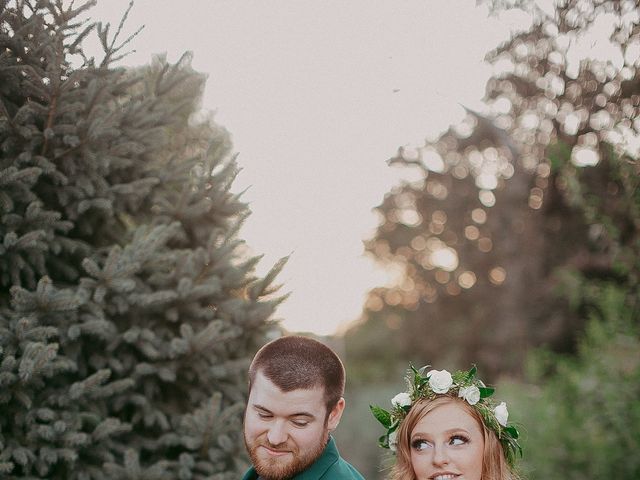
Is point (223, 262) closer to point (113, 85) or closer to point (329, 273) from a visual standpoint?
point (113, 85)

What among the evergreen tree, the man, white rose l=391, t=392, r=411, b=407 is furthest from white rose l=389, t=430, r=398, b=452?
the evergreen tree

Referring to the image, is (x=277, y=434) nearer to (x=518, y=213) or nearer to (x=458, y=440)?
(x=458, y=440)

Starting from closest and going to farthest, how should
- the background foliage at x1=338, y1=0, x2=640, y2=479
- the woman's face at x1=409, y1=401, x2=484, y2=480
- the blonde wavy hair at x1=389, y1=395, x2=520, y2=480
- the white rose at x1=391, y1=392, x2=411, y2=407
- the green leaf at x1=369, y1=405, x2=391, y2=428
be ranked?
the woman's face at x1=409, y1=401, x2=484, y2=480 < the blonde wavy hair at x1=389, y1=395, x2=520, y2=480 < the white rose at x1=391, y1=392, x2=411, y2=407 < the green leaf at x1=369, y1=405, x2=391, y2=428 < the background foliage at x1=338, y1=0, x2=640, y2=479

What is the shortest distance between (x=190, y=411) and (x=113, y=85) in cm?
202

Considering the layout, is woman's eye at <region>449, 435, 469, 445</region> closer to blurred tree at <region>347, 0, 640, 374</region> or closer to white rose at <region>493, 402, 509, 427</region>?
white rose at <region>493, 402, 509, 427</region>

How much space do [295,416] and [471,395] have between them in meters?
0.90

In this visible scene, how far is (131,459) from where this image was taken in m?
4.13

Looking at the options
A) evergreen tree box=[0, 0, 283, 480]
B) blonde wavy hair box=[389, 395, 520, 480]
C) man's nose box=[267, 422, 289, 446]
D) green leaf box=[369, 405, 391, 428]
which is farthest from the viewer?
evergreen tree box=[0, 0, 283, 480]

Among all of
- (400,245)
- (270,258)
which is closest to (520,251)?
(400,245)

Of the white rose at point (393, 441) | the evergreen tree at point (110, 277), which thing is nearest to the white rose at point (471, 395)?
the white rose at point (393, 441)

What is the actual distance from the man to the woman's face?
35 centimetres

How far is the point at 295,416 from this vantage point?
10.5 feet

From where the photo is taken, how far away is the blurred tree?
7.72m

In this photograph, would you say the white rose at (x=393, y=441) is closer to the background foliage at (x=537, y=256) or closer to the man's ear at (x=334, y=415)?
the man's ear at (x=334, y=415)
